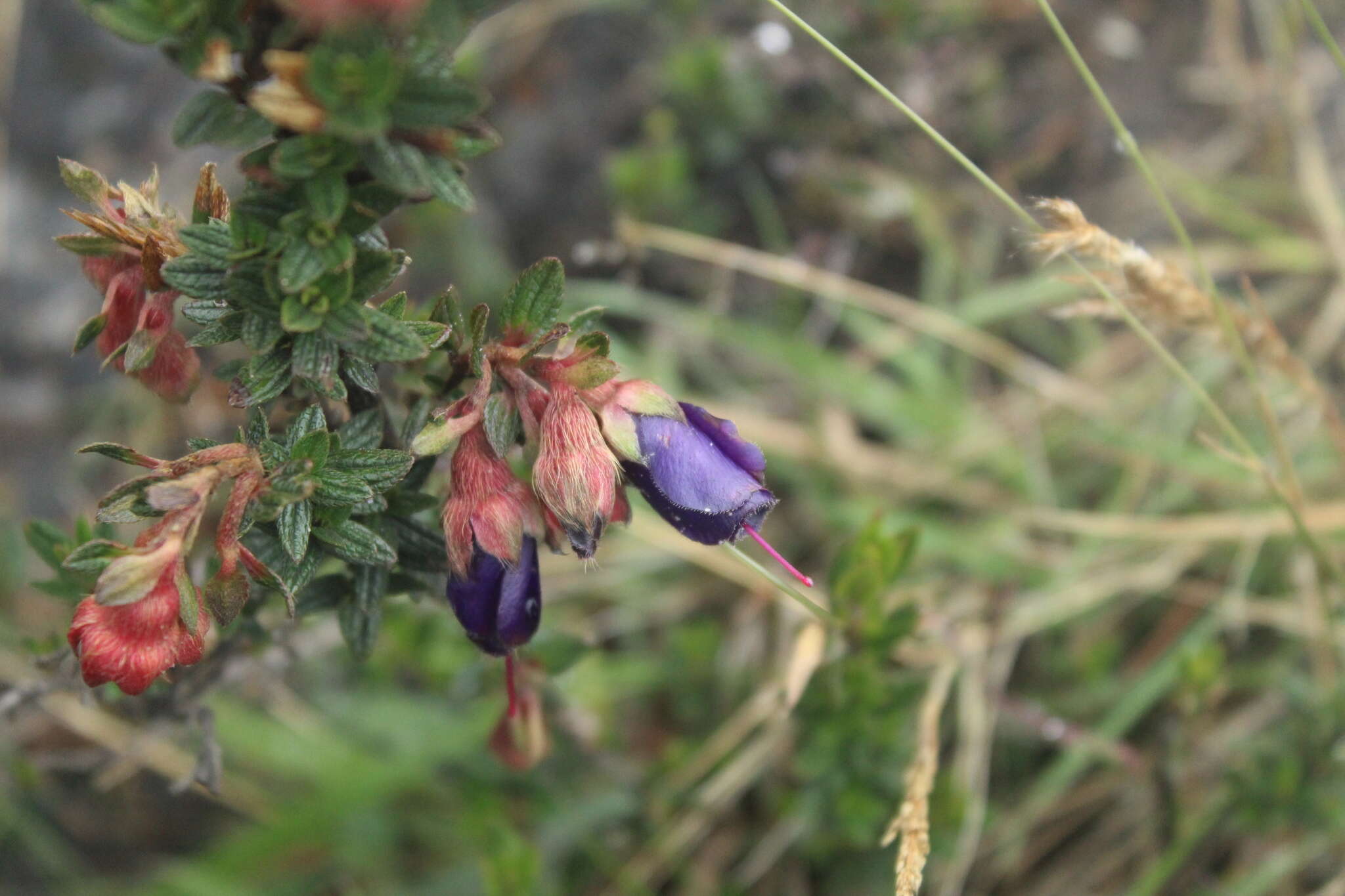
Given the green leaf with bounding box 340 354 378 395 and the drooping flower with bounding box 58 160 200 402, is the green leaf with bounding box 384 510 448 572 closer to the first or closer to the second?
the green leaf with bounding box 340 354 378 395

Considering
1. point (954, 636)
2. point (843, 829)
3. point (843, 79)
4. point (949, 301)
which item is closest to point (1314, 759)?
point (954, 636)

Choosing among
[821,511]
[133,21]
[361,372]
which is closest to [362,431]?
[361,372]

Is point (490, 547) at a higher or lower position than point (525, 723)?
higher

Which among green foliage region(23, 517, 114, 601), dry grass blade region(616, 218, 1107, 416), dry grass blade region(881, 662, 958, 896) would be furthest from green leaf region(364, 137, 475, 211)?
dry grass blade region(616, 218, 1107, 416)

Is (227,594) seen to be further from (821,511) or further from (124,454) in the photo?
(821,511)

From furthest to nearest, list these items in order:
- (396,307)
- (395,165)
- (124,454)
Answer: (396,307) → (124,454) → (395,165)
